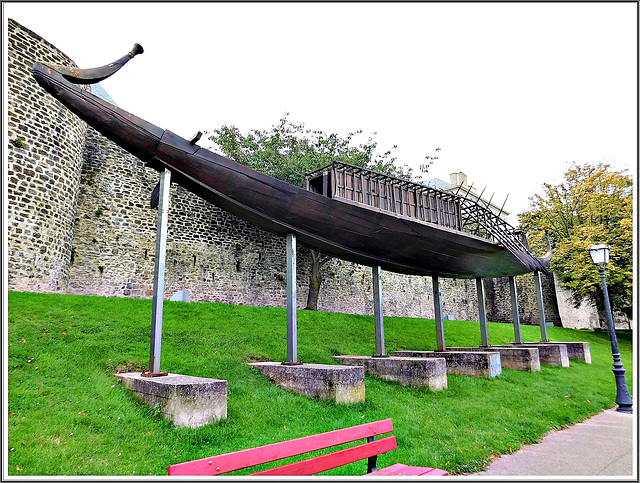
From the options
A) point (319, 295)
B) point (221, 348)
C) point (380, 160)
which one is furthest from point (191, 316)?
point (380, 160)

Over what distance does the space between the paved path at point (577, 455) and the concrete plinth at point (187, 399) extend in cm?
277

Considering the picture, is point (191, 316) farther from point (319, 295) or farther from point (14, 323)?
point (319, 295)

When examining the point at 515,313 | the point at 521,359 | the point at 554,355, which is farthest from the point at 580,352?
the point at 521,359

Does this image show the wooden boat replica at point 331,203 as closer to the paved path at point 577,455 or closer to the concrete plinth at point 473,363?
the concrete plinth at point 473,363

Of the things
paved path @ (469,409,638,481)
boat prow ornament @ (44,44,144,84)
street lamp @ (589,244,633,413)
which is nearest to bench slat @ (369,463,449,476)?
paved path @ (469,409,638,481)

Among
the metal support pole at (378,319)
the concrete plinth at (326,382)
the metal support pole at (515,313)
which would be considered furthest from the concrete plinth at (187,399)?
the metal support pole at (515,313)

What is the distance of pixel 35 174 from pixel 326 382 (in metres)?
9.32

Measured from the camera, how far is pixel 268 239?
16047 mm

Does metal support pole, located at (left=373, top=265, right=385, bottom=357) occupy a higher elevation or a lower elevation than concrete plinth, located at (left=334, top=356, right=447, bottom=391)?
higher

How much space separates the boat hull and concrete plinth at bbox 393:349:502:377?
2.02 m

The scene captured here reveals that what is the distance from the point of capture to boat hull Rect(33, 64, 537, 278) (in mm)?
5082

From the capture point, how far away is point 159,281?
17.1 feet

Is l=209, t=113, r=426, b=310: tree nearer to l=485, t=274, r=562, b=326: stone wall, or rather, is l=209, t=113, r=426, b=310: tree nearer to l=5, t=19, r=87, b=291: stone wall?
l=5, t=19, r=87, b=291: stone wall

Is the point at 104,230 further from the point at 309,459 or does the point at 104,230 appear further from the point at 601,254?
the point at 601,254
